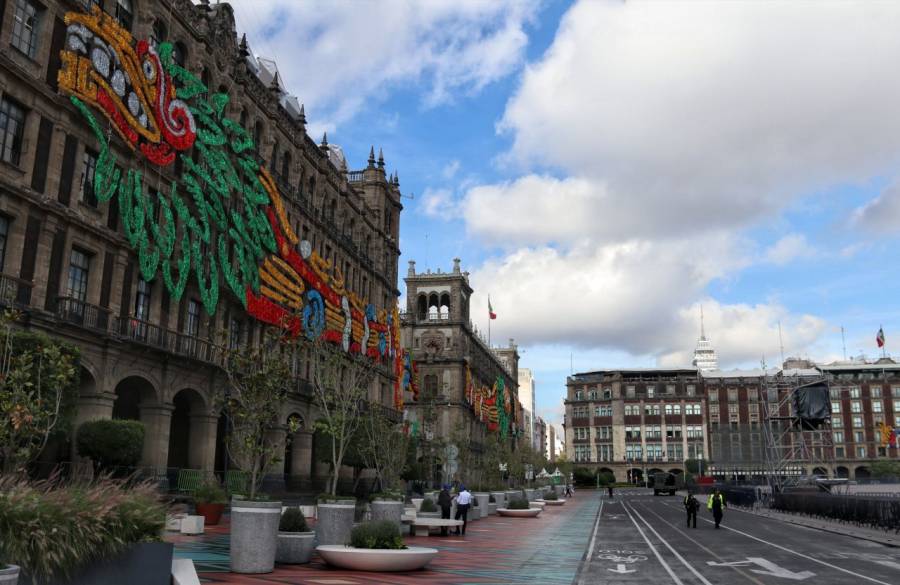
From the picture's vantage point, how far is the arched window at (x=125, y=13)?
3065cm

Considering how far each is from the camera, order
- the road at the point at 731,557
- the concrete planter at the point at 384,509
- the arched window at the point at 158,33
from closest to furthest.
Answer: the road at the point at 731,557 < the concrete planter at the point at 384,509 < the arched window at the point at 158,33

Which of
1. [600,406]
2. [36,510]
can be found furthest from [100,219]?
[600,406]

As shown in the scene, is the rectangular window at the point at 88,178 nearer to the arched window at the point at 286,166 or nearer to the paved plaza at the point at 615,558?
the paved plaza at the point at 615,558

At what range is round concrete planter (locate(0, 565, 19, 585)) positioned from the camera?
7254 mm

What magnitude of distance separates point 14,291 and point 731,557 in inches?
930

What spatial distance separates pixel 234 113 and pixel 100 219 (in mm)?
11742

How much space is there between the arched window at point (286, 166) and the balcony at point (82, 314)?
18.8 m

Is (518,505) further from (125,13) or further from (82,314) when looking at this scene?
(125,13)

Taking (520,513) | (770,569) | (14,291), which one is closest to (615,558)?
(770,569)

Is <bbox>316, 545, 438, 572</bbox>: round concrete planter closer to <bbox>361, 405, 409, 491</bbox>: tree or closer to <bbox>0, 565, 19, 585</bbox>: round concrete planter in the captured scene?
<bbox>0, 565, 19, 585</bbox>: round concrete planter

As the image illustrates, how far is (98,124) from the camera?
2833 centimetres

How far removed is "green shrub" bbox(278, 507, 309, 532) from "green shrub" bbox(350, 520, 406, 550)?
118cm

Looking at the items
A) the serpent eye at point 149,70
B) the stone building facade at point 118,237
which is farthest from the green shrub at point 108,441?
the serpent eye at point 149,70

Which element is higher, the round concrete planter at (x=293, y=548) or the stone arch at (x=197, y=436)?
the stone arch at (x=197, y=436)
